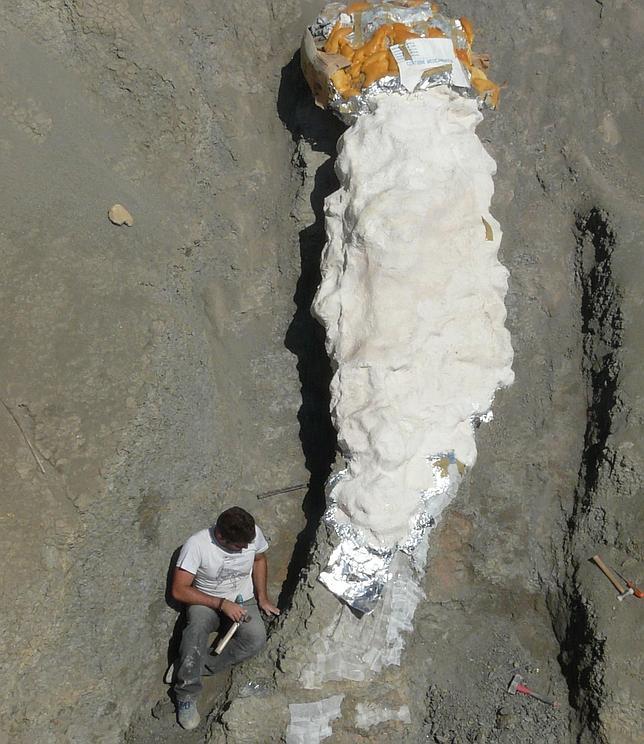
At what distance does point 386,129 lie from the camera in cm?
503

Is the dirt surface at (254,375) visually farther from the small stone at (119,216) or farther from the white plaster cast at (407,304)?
the white plaster cast at (407,304)

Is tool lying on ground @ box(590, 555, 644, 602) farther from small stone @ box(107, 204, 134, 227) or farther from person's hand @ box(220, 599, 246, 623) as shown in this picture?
small stone @ box(107, 204, 134, 227)

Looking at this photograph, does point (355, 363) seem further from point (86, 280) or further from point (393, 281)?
point (86, 280)

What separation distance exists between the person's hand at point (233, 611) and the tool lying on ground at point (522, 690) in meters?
1.65

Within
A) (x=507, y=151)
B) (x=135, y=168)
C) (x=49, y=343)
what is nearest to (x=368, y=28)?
(x=507, y=151)

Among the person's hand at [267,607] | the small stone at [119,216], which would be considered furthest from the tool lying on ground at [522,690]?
the small stone at [119,216]

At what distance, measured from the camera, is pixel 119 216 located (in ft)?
16.2

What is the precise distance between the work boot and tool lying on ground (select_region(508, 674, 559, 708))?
6.05 feet

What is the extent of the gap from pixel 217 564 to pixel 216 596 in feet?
0.78

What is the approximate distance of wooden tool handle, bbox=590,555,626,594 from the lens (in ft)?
14.4

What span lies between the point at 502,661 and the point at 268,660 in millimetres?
1435

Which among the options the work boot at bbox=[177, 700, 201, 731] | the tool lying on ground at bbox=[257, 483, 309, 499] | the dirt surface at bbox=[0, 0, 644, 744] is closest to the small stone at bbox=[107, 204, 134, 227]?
the dirt surface at bbox=[0, 0, 644, 744]

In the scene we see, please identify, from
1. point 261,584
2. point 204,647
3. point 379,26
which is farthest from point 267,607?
point 379,26

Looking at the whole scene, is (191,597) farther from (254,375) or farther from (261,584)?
(254,375)
